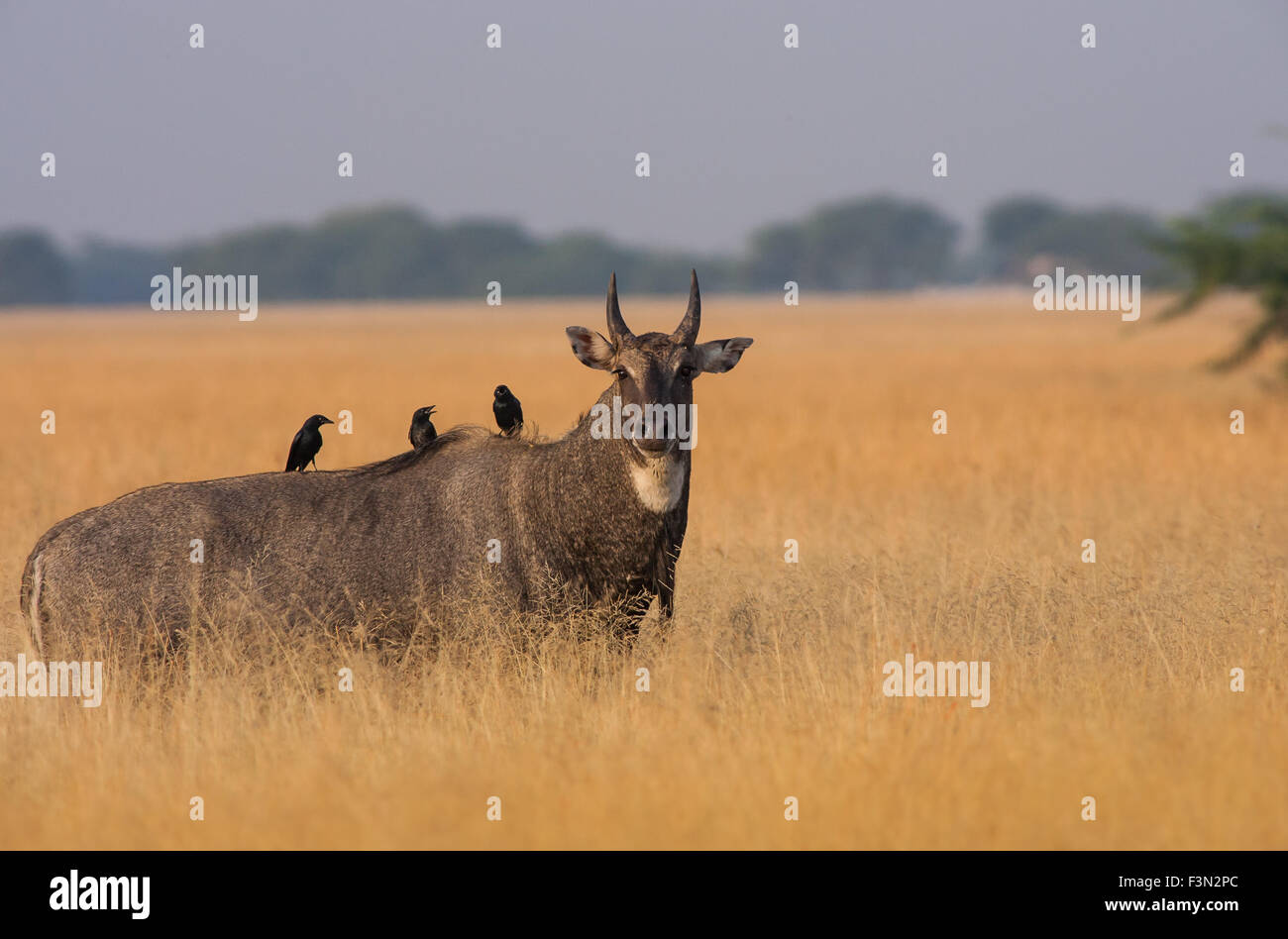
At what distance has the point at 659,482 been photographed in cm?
756

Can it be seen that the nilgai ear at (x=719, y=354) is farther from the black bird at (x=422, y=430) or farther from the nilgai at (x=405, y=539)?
the black bird at (x=422, y=430)

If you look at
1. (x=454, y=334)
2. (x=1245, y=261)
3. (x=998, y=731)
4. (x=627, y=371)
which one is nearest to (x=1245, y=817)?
(x=998, y=731)

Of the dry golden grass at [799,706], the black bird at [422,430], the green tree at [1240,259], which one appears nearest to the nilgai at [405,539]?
the dry golden grass at [799,706]

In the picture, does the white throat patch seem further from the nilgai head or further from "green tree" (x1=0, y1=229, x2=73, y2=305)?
"green tree" (x1=0, y1=229, x2=73, y2=305)

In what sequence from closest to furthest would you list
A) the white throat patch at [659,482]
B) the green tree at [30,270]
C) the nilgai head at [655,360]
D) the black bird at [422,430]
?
1. the nilgai head at [655,360]
2. the white throat patch at [659,482]
3. the black bird at [422,430]
4. the green tree at [30,270]

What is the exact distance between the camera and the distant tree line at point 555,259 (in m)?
152

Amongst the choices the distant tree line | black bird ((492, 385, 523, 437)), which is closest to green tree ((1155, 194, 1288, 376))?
black bird ((492, 385, 523, 437))

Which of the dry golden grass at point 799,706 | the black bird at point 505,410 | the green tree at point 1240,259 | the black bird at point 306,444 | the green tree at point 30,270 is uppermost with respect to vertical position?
the green tree at point 30,270

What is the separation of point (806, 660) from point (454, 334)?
64.4m

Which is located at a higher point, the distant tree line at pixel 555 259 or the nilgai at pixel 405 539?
the distant tree line at pixel 555 259

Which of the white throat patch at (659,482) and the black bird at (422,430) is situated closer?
the white throat patch at (659,482)

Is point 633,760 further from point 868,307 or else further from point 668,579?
point 868,307

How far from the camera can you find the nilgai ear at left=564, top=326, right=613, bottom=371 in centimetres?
779

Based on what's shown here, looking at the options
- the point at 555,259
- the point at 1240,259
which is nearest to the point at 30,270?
the point at 555,259
